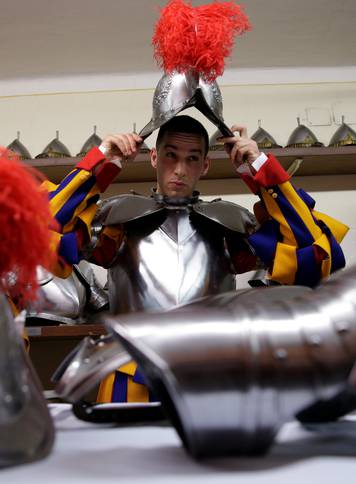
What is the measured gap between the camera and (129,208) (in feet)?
4.14

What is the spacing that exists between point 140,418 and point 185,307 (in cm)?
19

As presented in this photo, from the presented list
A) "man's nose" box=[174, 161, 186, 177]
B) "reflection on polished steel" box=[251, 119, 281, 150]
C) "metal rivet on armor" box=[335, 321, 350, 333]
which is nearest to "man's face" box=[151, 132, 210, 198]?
"man's nose" box=[174, 161, 186, 177]

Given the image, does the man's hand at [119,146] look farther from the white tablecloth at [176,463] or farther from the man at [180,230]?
the white tablecloth at [176,463]

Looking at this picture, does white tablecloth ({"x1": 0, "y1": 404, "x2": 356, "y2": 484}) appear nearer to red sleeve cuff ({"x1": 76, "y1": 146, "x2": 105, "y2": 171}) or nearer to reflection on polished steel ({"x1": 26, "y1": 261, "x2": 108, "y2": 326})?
red sleeve cuff ({"x1": 76, "y1": 146, "x2": 105, "y2": 171})

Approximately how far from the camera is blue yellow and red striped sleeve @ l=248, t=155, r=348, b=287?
1.06 m

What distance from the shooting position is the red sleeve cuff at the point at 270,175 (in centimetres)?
108

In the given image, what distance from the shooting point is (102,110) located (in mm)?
2215

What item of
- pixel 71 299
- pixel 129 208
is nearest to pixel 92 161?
pixel 129 208

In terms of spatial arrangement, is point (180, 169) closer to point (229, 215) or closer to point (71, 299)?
point (229, 215)

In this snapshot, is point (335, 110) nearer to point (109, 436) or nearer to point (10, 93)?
point (10, 93)

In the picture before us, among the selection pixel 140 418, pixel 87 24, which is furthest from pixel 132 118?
pixel 140 418

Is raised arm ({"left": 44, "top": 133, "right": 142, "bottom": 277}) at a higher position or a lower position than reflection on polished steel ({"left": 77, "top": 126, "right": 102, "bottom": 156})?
lower

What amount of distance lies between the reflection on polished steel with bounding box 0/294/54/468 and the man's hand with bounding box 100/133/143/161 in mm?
733

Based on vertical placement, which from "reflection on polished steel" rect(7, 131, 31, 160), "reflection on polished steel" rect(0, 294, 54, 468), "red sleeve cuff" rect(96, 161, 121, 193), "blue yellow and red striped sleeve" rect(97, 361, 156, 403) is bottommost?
"blue yellow and red striped sleeve" rect(97, 361, 156, 403)
